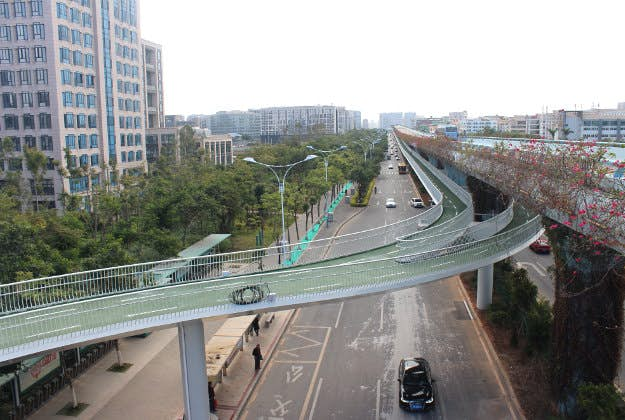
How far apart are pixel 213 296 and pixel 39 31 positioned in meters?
33.5

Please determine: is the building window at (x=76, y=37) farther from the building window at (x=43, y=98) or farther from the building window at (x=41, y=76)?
the building window at (x=43, y=98)

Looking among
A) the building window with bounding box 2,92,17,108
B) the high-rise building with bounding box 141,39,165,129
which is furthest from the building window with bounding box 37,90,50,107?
the high-rise building with bounding box 141,39,165,129

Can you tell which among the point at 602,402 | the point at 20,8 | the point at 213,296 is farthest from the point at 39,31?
the point at 602,402

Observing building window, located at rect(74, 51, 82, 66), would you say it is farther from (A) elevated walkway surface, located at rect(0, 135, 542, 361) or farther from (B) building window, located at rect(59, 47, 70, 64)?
(A) elevated walkway surface, located at rect(0, 135, 542, 361)

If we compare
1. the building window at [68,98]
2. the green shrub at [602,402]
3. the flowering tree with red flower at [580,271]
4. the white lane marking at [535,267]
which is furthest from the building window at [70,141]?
the green shrub at [602,402]

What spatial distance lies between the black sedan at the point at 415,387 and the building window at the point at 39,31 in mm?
34835

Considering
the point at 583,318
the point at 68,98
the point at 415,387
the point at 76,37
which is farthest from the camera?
the point at 76,37

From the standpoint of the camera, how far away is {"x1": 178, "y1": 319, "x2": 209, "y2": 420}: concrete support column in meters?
11.6

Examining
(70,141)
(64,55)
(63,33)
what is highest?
(63,33)

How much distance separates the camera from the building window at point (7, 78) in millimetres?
38031

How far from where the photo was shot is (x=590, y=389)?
10.3m

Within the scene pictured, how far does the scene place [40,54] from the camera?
123ft

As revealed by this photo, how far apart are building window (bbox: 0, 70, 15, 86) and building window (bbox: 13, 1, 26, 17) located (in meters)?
3.99

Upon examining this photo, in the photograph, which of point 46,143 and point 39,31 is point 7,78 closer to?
point 39,31
